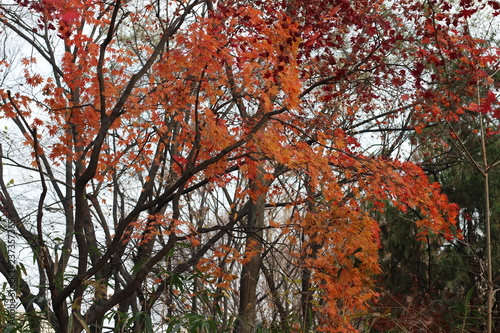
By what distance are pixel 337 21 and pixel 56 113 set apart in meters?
3.59

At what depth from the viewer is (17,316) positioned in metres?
4.12

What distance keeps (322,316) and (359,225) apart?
930mm

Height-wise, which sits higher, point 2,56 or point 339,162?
point 2,56

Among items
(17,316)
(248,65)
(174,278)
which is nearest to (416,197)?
(248,65)

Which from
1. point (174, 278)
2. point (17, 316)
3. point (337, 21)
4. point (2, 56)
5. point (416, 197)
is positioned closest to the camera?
point (17, 316)

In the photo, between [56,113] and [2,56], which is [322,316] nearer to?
[56,113]

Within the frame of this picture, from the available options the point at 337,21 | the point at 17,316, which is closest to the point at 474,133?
the point at 337,21

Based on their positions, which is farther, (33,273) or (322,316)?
(33,273)

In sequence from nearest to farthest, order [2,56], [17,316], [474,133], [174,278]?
1. [17,316]
2. [174,278]
3. [474,133]
4. [2,56]

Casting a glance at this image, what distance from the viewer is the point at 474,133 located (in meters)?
8.41

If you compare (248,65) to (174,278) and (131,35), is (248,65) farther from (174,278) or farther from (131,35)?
(131,35)

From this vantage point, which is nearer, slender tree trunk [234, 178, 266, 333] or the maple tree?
the maple tree

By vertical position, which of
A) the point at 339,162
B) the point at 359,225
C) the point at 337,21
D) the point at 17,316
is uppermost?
the point at 337,21

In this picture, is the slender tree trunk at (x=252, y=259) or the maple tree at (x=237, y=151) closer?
the maple tree at (x=237, y=151)
